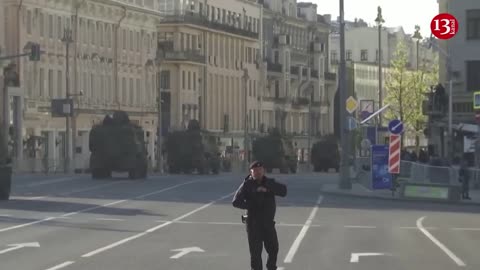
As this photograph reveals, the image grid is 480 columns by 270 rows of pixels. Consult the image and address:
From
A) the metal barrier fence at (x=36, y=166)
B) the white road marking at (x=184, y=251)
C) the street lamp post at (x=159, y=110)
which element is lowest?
the white road marking at (x=184, y=251)

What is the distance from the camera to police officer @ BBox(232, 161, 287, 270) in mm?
17812

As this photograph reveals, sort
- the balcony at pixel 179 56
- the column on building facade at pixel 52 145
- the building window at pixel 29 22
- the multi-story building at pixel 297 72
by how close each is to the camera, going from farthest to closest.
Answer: the multi-story building at pixel 297 72 → the balcony at pixel 179 56 → the column on building facade at pixel 52 145 → the building window at pixel 29 22

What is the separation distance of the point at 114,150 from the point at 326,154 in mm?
43696

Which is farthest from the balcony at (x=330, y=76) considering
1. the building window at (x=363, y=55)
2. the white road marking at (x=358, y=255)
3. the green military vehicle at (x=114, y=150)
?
the white road marking at (x=358, y=255)

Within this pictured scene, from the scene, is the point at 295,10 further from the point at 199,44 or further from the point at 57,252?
the point at 57,252

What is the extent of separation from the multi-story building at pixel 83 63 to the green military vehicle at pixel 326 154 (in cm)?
1685

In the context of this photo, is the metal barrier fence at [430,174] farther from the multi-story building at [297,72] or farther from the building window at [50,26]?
the multi-story building at [297,72]

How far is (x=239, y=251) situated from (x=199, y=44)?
10611 centimetres

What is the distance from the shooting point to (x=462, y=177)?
1861 inches

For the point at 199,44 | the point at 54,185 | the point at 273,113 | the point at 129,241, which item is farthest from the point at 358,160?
the point at 273,113

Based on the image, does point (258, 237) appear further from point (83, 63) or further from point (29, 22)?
point (83, 63)

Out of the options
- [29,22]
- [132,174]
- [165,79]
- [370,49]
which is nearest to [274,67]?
[165,79]

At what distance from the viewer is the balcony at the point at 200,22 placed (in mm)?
125938

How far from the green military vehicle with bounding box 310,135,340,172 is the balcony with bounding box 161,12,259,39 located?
2466 centimetres
